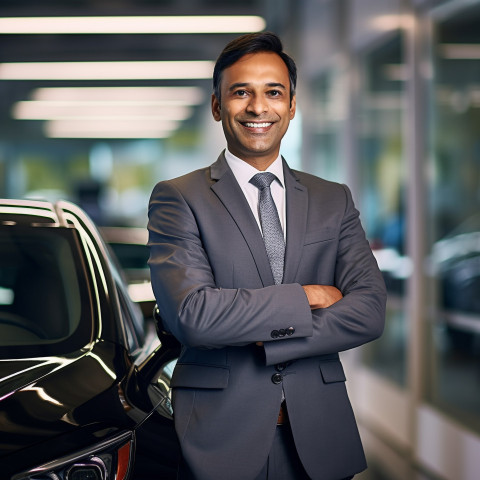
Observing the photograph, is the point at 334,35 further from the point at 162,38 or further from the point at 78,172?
the point at 78,172

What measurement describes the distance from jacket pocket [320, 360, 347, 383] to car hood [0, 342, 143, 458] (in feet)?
1.53

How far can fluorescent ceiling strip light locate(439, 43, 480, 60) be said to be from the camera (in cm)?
441

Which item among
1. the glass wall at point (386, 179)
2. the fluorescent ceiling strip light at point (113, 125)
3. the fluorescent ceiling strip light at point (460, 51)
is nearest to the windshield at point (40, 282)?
the fluorescent ceiling strip light at point (460, 51)

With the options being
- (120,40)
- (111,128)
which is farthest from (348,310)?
(111,128)

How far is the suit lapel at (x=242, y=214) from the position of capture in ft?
6.01

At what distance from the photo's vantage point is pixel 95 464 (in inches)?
66.6

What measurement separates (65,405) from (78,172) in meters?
26.5

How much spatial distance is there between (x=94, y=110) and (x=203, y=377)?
16.3 meters

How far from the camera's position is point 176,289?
70.1 inches

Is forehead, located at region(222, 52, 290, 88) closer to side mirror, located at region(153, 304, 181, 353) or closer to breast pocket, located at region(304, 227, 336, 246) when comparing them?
breast pocket, located at region(304, 227, 336, 246)

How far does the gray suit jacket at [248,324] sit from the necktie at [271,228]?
0.10 feet

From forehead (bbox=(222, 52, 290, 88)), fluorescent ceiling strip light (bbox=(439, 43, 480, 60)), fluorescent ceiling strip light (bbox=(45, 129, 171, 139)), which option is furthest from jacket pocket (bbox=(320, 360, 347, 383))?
fluorescent ceiling strip light (bbox=(45, 129, 171, 139))

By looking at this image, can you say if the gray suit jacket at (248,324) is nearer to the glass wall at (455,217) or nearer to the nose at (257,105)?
the nose at (257,105)

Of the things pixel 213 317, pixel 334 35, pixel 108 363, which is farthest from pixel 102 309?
pixel 334 35
